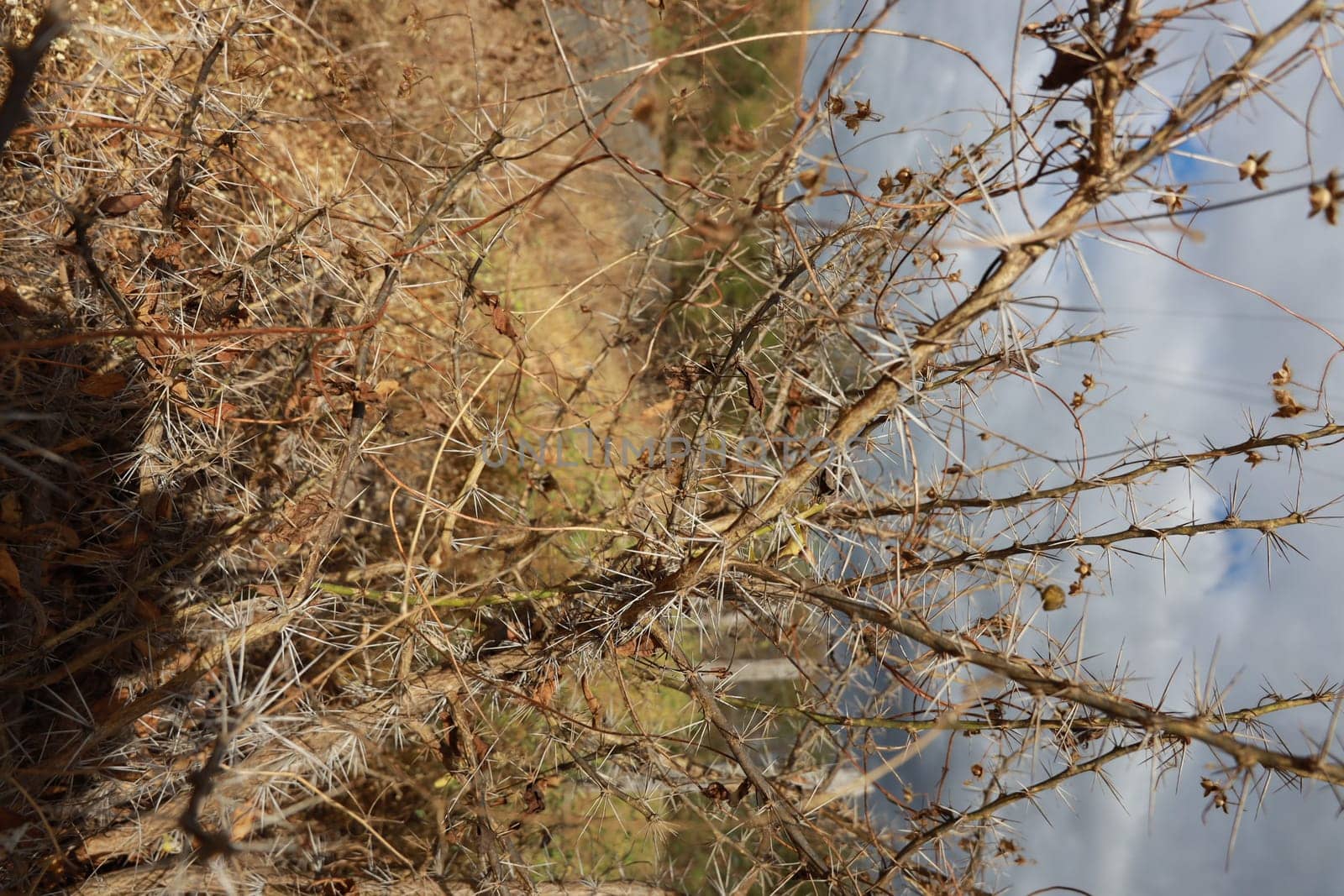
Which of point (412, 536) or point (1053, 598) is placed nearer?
point (1053, 598)

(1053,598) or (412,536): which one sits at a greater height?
(1053,598)

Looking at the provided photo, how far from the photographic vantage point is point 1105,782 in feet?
5.62

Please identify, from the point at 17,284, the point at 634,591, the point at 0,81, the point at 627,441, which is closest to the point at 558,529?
the point at 634,591

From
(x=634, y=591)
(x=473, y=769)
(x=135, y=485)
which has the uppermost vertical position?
(x=634, y=591)

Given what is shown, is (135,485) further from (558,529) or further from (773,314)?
(773,314)

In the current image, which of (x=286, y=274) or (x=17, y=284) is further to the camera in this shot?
(x=286, y=274)

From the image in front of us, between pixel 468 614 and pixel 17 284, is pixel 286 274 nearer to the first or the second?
pixel 17 284

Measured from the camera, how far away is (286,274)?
219 cm

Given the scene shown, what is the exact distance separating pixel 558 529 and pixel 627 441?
1.01 meters

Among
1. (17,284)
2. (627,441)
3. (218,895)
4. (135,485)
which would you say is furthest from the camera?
(627,441)

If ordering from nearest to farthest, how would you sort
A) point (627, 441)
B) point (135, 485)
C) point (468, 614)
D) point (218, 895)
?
point (218, 895) < point (135, 485) < point (468, 614) < point (627, 441)

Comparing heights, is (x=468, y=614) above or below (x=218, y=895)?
above

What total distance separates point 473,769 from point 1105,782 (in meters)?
1.57

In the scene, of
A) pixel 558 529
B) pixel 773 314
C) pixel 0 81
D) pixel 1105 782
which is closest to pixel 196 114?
pixel 0 81
